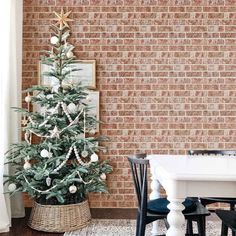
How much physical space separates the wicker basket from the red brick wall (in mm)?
769

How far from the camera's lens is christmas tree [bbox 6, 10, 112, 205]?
3.65 m

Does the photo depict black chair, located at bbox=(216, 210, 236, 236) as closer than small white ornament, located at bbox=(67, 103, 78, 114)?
Yes

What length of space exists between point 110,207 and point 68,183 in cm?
108

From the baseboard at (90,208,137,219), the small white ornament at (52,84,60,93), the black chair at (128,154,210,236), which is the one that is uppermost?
the small white ornament at (52,84,60,93)

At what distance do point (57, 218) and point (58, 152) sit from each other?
2.12 feet

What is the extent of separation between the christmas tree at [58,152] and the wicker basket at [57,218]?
0.07m

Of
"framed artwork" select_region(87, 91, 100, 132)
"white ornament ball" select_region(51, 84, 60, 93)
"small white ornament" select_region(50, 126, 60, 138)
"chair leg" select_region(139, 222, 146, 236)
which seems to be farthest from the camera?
"framed artwork" select_region(87, 91, 100, 132)

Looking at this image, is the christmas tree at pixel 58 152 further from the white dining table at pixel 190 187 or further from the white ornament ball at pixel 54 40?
the white dining table at pixel 190 187

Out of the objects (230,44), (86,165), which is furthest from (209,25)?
(86,165)

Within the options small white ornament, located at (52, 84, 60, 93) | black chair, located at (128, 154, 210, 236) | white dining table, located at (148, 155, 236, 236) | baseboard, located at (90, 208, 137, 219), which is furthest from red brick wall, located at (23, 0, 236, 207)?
white dining table, located at (148, 155, 236, 236)

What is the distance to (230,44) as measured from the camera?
177 inches

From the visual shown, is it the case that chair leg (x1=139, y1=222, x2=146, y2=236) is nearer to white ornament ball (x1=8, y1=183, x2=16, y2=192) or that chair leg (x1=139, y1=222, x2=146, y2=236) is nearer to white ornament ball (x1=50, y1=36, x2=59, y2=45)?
white ornament ball (x1=8, y1=183, x2=16, y2=192)

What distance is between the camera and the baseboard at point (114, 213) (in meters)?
4.25

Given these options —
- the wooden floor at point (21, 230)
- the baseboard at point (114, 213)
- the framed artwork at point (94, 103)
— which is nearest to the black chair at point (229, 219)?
the wooden floor at point (21, 230)
